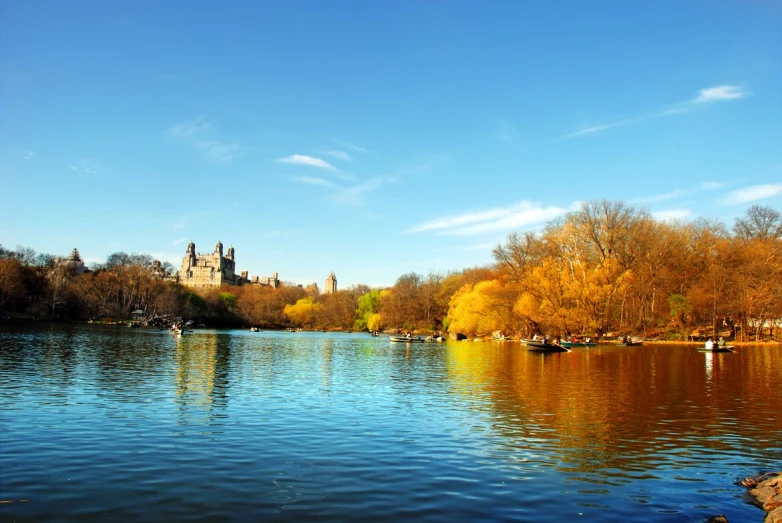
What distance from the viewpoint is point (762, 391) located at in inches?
1054

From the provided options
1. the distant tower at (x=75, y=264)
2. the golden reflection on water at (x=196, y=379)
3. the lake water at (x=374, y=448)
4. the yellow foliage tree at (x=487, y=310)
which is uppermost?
the distant tower at (x=75, y=264)

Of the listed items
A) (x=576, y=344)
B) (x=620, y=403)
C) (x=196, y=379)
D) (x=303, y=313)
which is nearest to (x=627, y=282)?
Result: (x=576, y=344)

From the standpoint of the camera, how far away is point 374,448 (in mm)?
14422

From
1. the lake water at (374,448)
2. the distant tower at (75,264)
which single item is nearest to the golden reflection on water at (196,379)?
the lake water at (374,448)

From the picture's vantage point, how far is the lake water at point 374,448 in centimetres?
1005

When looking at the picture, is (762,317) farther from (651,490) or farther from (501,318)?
(651,490)

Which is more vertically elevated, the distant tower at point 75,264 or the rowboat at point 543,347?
the distant tower at point 75,264

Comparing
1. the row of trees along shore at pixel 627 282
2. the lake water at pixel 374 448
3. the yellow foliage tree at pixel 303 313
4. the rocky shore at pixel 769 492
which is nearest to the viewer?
the rocky shore at pixel 769 492

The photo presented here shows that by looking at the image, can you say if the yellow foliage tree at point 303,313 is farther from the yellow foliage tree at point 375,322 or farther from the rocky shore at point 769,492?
the rocky shore at point 769,492

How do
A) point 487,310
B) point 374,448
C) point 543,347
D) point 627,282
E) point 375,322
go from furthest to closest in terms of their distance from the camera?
point 375,322, point 487,310, point 627,282, point 543,347, point 374,448

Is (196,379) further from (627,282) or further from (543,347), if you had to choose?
(627,282)

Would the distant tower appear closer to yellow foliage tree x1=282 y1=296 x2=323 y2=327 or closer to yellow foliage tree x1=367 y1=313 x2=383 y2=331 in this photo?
yellow foliage tree x1=282 y1=296 x2=323 y2=327

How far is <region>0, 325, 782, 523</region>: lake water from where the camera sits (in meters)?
10.0

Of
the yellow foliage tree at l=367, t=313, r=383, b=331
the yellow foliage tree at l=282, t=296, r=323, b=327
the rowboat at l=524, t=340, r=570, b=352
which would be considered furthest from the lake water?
the yellow foliage tree at l=282, t=296, r=323, b=327
